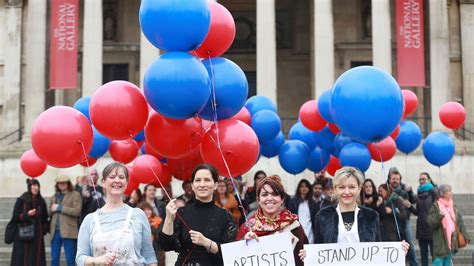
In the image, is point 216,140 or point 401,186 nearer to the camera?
point 216,140

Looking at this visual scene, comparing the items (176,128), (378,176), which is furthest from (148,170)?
(378,176)

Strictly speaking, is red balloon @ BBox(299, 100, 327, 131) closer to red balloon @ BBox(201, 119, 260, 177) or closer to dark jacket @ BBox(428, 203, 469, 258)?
dark jacket @ BBox(428, 203, 469, 258)

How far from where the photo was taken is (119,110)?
802 centimetres

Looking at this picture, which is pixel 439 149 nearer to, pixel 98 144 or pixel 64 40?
pixel 98 144

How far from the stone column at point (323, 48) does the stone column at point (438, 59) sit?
444 cm

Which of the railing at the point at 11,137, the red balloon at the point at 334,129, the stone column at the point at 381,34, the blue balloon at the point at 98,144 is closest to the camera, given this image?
the blue balloon at the point at 98,144

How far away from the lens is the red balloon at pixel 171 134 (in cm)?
845

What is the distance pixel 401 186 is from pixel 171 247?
909cm

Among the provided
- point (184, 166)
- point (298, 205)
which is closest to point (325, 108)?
point (298, 205)

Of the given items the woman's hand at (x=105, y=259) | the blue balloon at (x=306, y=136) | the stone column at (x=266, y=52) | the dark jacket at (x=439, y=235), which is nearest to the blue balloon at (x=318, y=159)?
the blue balloon at (x=306, y=136)

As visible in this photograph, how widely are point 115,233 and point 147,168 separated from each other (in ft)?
16.4

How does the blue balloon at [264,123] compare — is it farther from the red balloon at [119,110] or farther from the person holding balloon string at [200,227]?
the person holding balloon string at [200,227]

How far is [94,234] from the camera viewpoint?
230 inches

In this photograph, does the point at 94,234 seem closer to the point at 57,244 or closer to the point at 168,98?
the point at 168,98
